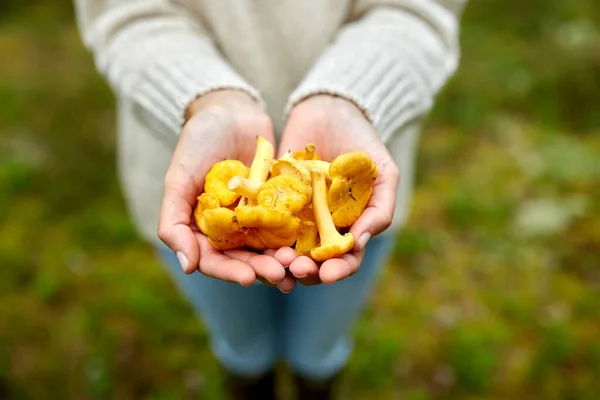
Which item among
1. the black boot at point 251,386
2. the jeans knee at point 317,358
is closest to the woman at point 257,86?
the jeans knee at point 317,358

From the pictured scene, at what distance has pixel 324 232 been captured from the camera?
45.8 inches

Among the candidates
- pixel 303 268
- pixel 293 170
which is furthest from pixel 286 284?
pixel 293 170

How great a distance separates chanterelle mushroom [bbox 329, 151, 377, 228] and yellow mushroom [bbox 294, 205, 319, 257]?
5 centimetres

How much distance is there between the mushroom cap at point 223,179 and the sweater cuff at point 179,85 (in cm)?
17

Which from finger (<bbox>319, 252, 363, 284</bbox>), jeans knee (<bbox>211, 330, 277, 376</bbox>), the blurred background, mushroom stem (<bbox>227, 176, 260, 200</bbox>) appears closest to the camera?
finger (<bbox>319, 252, 363, 284</bbox>)

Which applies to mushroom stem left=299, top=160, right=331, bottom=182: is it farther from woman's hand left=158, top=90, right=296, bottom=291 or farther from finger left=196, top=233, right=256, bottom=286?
finger left=196, top=233, right=256, bottom=286

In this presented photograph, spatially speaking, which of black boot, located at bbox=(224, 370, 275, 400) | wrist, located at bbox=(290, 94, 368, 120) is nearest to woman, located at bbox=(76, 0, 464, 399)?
wrist, located at bbox=(290, 94, 368, 120)

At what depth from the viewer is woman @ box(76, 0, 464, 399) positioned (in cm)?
120

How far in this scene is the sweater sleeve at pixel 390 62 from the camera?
4.29 feet

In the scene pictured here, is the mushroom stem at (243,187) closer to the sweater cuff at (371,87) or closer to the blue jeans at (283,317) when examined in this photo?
the sweater cuff at (371,87)

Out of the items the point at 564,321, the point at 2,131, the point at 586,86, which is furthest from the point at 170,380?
the point at 586,86

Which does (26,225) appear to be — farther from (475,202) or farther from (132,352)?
(475,202)

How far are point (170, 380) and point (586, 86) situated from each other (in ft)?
10.1

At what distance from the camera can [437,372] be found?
2408 millimetres
